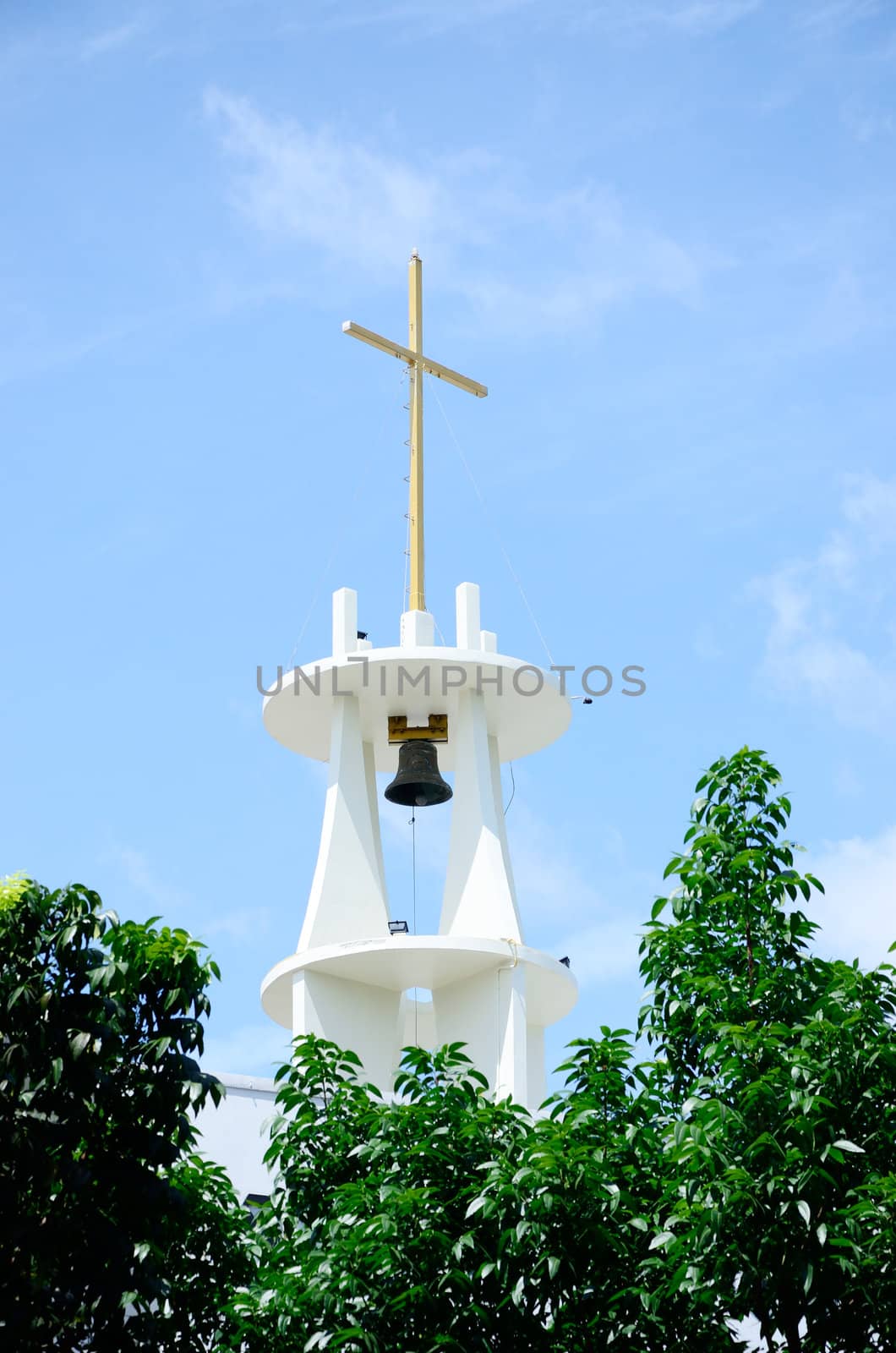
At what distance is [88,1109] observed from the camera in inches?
543

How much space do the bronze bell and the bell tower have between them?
0.02 m

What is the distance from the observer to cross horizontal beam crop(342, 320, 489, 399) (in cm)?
2665

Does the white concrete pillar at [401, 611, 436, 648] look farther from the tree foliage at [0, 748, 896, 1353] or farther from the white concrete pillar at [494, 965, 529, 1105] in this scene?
the tree foliage at [0, 748, 896, 1353]

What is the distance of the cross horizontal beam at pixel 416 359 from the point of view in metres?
26.6

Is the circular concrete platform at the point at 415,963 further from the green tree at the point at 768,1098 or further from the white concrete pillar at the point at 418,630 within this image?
the green tree at the point at 768,1098

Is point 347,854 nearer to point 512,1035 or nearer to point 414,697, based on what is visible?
point 414,697

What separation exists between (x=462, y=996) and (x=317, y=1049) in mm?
8197

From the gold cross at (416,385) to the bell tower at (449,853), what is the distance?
34 millimetres

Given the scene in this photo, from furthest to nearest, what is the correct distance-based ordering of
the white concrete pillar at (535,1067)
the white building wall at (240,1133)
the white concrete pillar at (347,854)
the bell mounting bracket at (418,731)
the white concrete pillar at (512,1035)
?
the white building wall at (240,1133) < the bell mounting bracket at (418,731) < the white concrete pillar at (347,854) < the white concrete pillar at (535,1067) < the white concrete pillar at (512,1035)

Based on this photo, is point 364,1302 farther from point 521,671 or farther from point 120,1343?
point 521,671

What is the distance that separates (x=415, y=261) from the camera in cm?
2786

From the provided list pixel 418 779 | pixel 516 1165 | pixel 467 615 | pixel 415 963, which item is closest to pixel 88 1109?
pixel 516 1165

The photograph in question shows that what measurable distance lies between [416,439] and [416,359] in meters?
1.16

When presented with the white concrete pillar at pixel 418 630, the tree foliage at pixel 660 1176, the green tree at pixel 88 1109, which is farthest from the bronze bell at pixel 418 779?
the green tree at pixel 88 1109
